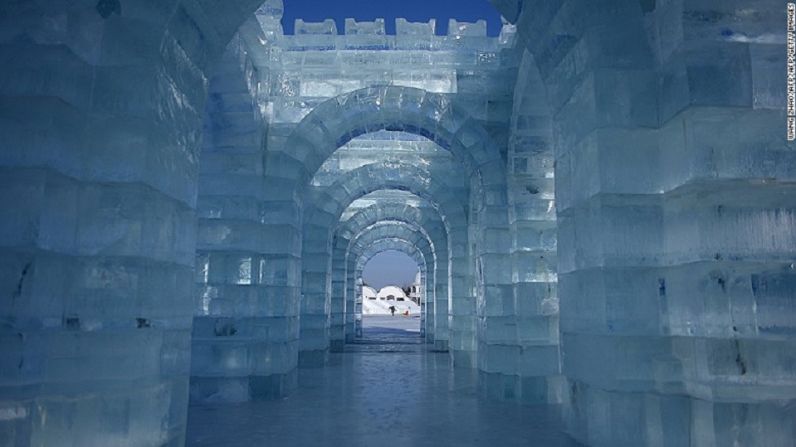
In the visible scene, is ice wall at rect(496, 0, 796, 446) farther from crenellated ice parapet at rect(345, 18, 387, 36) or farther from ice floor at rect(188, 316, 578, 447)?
crenellated ice parapet at rect(345, 18, 387, 36)

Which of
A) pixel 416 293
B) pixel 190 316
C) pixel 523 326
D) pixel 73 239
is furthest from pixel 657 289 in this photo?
pixel 416 293

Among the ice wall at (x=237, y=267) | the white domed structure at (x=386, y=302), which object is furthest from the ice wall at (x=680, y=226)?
the white domed structure at (x=386, y=302)

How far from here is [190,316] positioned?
11.4ft

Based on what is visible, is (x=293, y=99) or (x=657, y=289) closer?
(x=657, y=289)

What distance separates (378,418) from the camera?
5.77 meters

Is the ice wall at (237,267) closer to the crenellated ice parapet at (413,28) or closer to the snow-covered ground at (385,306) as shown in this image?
the crenellated ice parapet at (413,28)

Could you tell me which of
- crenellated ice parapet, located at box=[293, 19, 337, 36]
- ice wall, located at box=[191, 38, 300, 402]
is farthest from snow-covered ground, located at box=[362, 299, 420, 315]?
crenellated ice parapet, located at box=[293, 19, 337, 36]

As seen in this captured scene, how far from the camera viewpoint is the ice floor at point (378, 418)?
4871 millimetres

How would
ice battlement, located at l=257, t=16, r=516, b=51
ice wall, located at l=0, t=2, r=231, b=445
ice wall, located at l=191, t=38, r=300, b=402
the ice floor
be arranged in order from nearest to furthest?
1. ice wall, located at l=0, t=2, r=231, b=445
2. the ice floor
3. ice wall, located at l=191, t=38, r=300, b=402
4. ice battlement, located at l=257, t=16, r=516, b=51

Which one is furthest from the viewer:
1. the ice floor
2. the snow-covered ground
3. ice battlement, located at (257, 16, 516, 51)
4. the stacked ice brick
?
the snow-covered ground

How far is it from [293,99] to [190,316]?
5096mm

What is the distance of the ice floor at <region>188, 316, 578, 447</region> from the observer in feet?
16.0

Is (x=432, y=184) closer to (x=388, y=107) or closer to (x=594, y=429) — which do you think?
(x=388, y=107)

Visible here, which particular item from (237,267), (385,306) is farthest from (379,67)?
(385,306)
